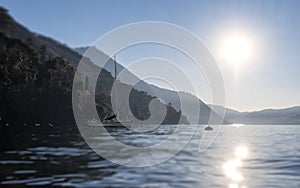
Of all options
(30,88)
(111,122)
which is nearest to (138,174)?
(111,122)

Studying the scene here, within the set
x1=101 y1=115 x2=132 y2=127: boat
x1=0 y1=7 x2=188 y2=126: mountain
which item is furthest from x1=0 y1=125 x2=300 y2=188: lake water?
x1=0 y1=7 x2=188 y2=126: mountain

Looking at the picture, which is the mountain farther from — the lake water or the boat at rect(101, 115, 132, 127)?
the lake water

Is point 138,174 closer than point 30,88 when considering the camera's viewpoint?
Yes

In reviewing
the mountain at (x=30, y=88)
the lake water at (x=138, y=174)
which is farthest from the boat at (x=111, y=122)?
the lake water at (x=138, y=174)

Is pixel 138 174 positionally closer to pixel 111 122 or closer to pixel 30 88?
pixel 111 122

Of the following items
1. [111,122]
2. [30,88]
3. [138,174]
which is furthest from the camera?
[30,88]

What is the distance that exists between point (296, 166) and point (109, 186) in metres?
19.6

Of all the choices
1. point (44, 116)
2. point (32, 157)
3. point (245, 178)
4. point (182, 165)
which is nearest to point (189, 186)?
point (245, 178)

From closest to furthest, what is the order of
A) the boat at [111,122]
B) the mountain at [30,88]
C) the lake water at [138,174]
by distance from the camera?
1. the lake water at [138,174]
2. the boat at [111,122]
3. the mountain at [30,88]

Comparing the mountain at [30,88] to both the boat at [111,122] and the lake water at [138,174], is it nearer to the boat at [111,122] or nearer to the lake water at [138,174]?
the boat at [111,122]

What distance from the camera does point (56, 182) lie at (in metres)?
23.8

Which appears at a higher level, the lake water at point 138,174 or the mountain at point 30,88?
the mountain at point 30,88

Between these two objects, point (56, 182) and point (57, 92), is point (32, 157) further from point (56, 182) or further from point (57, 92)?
point (57, 92)

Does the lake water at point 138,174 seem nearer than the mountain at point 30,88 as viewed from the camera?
Yes
